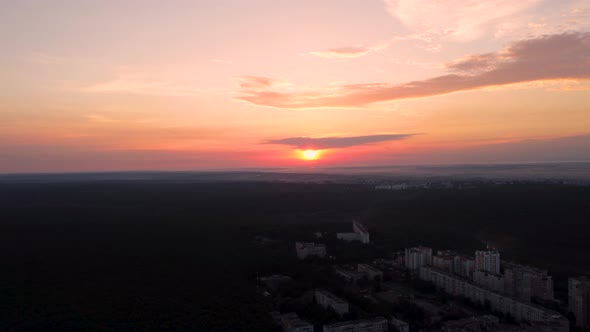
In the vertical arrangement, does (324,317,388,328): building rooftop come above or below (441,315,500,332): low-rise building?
above

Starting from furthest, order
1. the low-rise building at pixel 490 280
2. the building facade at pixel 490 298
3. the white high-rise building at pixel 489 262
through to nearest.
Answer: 1. the white high-rise building at pixel 489 262
2. the low-rise building at pixel 490 280
3. the building facade at pixel 490 298

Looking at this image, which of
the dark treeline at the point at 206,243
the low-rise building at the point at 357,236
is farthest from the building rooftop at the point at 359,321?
the low-rise building at the point at 357,236

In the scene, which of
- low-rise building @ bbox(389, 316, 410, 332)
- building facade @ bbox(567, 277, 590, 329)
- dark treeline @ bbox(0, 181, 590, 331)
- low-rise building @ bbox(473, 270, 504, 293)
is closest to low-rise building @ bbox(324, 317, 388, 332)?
low-rise building @ bbox(389, 316, 410, 332)

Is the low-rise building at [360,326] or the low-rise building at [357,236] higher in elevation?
the low-rise building at [357,236]

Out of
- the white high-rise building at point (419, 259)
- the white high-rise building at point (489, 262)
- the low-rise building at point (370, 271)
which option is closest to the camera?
the white high-rise building at point (489, 262)

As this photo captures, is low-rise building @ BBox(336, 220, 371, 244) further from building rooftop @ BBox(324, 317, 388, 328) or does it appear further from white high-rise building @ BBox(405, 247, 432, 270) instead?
building rooftop @ BBox(324, 317, 388, 328)

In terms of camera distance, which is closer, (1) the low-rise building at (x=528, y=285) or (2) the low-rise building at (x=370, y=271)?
(1) the low-rise building at (x=528, y=285)

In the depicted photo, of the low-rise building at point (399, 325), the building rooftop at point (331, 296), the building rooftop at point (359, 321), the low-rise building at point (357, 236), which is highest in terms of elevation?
the low-rise building at point (357, 236)

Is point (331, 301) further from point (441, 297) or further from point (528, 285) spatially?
point (528, 285)

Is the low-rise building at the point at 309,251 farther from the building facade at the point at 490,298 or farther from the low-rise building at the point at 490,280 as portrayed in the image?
the low-rise building at the point at 490,280
